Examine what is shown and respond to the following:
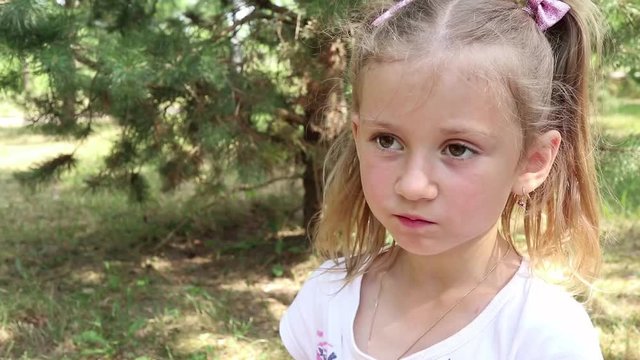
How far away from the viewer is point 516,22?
1033 mm

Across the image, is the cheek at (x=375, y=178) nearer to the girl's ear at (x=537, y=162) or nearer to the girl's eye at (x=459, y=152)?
the girl's eye at (x=459, y=152)

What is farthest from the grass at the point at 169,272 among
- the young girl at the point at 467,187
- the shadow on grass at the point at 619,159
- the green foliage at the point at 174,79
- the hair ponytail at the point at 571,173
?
the young girl at the point at 467,187

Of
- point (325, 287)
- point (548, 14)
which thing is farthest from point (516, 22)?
point (325, 287)

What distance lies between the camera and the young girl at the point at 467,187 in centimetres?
95

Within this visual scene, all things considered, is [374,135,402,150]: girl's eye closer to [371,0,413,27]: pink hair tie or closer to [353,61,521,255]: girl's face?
[353,61,521,255]: girl's face

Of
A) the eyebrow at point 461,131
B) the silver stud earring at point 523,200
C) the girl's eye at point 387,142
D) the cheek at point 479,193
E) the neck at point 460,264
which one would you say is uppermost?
the eyebrow at point 461,131

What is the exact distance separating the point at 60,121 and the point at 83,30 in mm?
628

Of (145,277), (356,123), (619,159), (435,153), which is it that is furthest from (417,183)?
(145,277)

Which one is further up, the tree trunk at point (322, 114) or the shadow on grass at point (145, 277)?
the tree trunk at point (322, 114)

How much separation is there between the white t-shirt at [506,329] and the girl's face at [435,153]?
13 cm

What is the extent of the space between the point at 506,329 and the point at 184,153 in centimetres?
191

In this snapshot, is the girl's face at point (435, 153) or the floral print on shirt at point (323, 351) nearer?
the girl's face at point (435, 153)

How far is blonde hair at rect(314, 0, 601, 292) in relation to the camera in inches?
39.3

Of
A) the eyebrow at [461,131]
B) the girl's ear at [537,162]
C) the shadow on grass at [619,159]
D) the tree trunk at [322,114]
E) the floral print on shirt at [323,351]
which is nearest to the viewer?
the eyebrow at [461,131]
